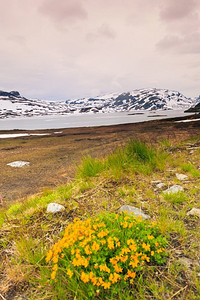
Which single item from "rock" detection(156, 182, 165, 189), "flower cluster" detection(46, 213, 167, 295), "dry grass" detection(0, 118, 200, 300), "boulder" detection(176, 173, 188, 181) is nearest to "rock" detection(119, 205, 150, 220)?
"dry grass" detection(0, 118, 200, 300)

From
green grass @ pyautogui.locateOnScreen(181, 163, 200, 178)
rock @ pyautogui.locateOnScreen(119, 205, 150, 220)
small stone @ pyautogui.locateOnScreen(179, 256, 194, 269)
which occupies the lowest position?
small stone @ pyautogui.locateOnScreen(179, 256, 194, 269)

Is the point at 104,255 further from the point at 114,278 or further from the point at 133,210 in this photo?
the point at 133,210

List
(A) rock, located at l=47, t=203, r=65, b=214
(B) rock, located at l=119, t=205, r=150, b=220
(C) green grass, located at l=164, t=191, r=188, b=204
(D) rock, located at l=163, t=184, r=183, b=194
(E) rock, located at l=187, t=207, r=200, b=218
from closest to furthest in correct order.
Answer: (E) rock, located at l=187, t=207, r=200, b=218 < (B) rock, located at l=119, t=205, r=150, b=220 < (C) green grass, located at l=164, t=191, r=188, b=204 < (A) rock, located at l=47, t=203, r=65, b=214 < (D) rock, located at l=163, t=184, r=183, b=194

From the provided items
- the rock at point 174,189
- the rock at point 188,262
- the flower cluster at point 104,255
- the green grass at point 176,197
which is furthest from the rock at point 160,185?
the rock at point 188,262

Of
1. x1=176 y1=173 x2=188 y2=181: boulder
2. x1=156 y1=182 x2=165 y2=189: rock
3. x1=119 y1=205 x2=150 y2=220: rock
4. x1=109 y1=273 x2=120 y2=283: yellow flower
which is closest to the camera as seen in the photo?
x1=109 y1=273 x2=120 y2=283: yellow flower

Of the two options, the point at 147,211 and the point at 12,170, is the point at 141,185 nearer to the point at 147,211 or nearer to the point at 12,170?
the point at 147,211

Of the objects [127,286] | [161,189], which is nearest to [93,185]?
[161,189]

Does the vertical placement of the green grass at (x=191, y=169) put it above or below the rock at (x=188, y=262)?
above

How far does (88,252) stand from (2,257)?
1855 mm

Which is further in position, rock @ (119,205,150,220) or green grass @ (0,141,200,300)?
rock @ (119,205,150,220)

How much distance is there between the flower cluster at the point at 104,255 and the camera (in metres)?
2.27

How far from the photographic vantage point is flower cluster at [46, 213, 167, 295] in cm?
227

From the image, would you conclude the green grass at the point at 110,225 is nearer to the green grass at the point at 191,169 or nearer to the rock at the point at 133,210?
the green grass at the point at 191,169

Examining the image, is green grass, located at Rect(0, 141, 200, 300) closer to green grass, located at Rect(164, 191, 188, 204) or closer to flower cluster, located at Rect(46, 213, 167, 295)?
green grass, located at Rect(164, 191, 188, 204)
